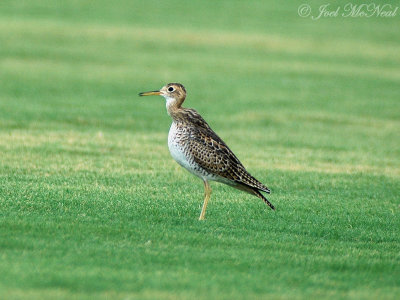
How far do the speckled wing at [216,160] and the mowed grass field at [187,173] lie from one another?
1.70 ft

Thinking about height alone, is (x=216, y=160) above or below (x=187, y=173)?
above

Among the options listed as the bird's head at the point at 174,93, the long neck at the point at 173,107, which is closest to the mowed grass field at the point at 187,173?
the long neck at the point at 173,107

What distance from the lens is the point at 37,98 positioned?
2355 cm

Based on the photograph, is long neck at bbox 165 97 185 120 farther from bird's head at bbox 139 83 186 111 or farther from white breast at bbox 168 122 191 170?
white breast at bbox 168 122 191 170

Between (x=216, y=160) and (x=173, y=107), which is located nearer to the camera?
(x=216, y=160)

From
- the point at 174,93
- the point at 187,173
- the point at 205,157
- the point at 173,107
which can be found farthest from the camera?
the point at 187,173

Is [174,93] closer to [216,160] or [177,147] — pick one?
[177,147]

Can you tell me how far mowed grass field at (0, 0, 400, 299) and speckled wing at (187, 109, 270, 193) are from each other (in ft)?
1.70

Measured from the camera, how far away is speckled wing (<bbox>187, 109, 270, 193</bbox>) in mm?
11109

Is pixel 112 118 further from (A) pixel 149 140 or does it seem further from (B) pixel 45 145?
(B) pixel 45 145

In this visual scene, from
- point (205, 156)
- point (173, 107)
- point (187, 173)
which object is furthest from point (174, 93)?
point (187, 173)

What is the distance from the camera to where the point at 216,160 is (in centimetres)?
1119

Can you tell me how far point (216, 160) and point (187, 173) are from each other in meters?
3.97

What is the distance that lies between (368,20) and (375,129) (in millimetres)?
29899
